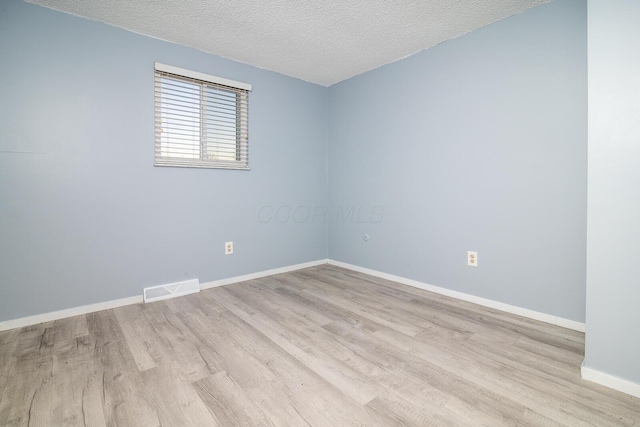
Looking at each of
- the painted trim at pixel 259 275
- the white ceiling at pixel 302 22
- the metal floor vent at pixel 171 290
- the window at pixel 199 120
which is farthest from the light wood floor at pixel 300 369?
the white ceiling at pixel 302 22

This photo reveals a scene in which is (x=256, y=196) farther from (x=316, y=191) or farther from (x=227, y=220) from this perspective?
(x=316, y=191)

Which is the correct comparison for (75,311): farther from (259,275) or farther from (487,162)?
(487,162)

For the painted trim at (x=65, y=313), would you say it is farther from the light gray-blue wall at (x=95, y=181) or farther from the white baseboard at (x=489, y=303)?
the white baseboard at (x=489, y=303)

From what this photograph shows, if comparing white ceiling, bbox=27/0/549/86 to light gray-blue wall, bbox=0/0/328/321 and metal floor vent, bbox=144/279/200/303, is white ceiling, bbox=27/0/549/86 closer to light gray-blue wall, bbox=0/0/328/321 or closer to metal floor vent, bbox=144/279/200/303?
light gray-blue wall, bbox=0/0/328/321

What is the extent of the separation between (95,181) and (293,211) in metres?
1.87

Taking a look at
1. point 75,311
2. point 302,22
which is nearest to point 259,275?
point 75,311

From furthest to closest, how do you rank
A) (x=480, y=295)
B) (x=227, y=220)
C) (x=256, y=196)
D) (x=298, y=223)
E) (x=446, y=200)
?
1. (x=298, y=223)
2. (x=256, y=196)
3. (x=227, y=220)
4. (x=446, y=200)
5. (x=480, y=295)

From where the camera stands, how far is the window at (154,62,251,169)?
247cm

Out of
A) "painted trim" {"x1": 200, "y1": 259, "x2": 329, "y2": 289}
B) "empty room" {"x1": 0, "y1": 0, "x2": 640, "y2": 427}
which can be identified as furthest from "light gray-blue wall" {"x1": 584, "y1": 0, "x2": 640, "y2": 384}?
"painted trim" {"x1": 200, "y1": 259, "x2": 329, "y2": 289}

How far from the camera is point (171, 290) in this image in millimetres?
2508

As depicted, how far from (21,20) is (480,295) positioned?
389 centimetres

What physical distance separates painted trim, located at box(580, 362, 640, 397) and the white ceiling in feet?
7.42

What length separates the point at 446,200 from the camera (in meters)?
2.52

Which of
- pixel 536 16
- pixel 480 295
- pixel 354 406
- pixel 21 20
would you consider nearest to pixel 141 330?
pixel 354 406
